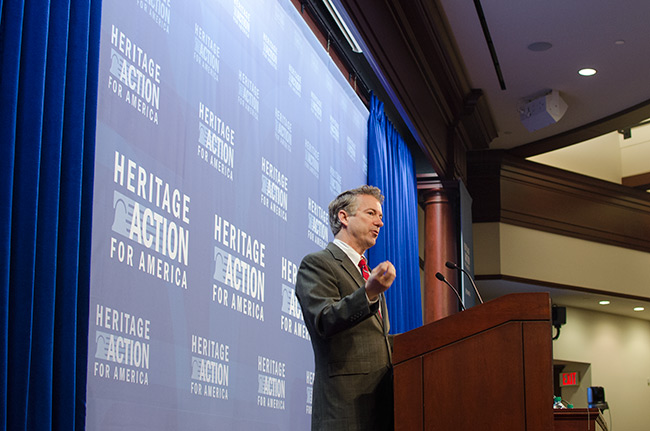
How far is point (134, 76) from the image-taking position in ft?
9.42

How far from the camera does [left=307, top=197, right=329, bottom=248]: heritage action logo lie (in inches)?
177

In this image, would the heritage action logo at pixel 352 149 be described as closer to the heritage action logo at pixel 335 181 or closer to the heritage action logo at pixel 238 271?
the heritage action logo at pixel 335 181

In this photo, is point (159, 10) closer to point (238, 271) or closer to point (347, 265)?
point (238, 271)

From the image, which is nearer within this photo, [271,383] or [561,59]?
[271,383]

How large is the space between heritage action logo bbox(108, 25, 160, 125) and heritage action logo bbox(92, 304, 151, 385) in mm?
762

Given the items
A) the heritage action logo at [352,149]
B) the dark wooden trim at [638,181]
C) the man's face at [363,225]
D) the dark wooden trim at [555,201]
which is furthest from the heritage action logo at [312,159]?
the dark wooden trim at [638,181]

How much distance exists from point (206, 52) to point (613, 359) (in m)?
11.2

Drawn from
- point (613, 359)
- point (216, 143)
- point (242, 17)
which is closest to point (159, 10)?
point (216, 143)

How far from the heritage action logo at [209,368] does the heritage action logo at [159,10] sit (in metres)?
1.23

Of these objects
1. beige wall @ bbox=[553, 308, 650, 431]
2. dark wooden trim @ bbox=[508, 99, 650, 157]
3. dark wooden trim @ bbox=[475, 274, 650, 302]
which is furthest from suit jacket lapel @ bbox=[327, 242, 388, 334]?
beige wall @ bbox=[553, 308, 650, 431]

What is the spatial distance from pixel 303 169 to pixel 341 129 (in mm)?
1005

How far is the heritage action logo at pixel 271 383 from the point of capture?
11.9 ft

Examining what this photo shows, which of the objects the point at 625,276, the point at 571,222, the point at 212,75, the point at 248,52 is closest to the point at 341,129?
the point at 248,52

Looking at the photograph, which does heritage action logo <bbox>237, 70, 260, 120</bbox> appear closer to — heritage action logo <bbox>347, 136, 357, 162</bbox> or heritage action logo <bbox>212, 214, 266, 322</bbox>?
heritage action logo <bbox>212, 214, 266, 322</bbox>
